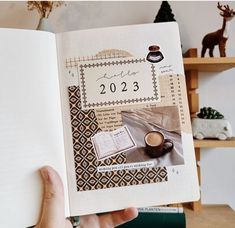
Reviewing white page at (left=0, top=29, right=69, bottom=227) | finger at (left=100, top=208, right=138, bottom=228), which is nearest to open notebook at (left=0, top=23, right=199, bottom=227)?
white page at (left=0, top=29, right=69, bottom=227)

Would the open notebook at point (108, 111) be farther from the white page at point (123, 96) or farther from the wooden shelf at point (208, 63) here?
the wooden shelf at point (208, 63)

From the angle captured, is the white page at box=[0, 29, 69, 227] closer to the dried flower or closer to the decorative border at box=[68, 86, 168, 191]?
the decorative border at box=[68, 86, 168, 191]

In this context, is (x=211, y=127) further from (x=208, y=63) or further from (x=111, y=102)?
(x=111, y=102)

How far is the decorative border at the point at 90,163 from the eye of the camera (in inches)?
22.6

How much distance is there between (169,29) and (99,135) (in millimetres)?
242

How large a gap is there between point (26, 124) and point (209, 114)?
0.65 meters

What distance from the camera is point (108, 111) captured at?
0.59 meters

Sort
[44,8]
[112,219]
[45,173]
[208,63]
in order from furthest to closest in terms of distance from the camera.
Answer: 1. [44,8]
2. [208,63]
3. [112,219]
4. [45,173]

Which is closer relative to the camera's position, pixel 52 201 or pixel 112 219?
pixel 52 201

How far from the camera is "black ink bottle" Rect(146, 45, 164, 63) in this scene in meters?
0.60

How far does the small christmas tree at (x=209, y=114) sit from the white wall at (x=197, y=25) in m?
0.09

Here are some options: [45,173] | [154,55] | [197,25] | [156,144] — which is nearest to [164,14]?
[197,25]

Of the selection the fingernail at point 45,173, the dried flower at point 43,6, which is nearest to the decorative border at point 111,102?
the fingernail at point 45,173

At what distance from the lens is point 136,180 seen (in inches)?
22.9
